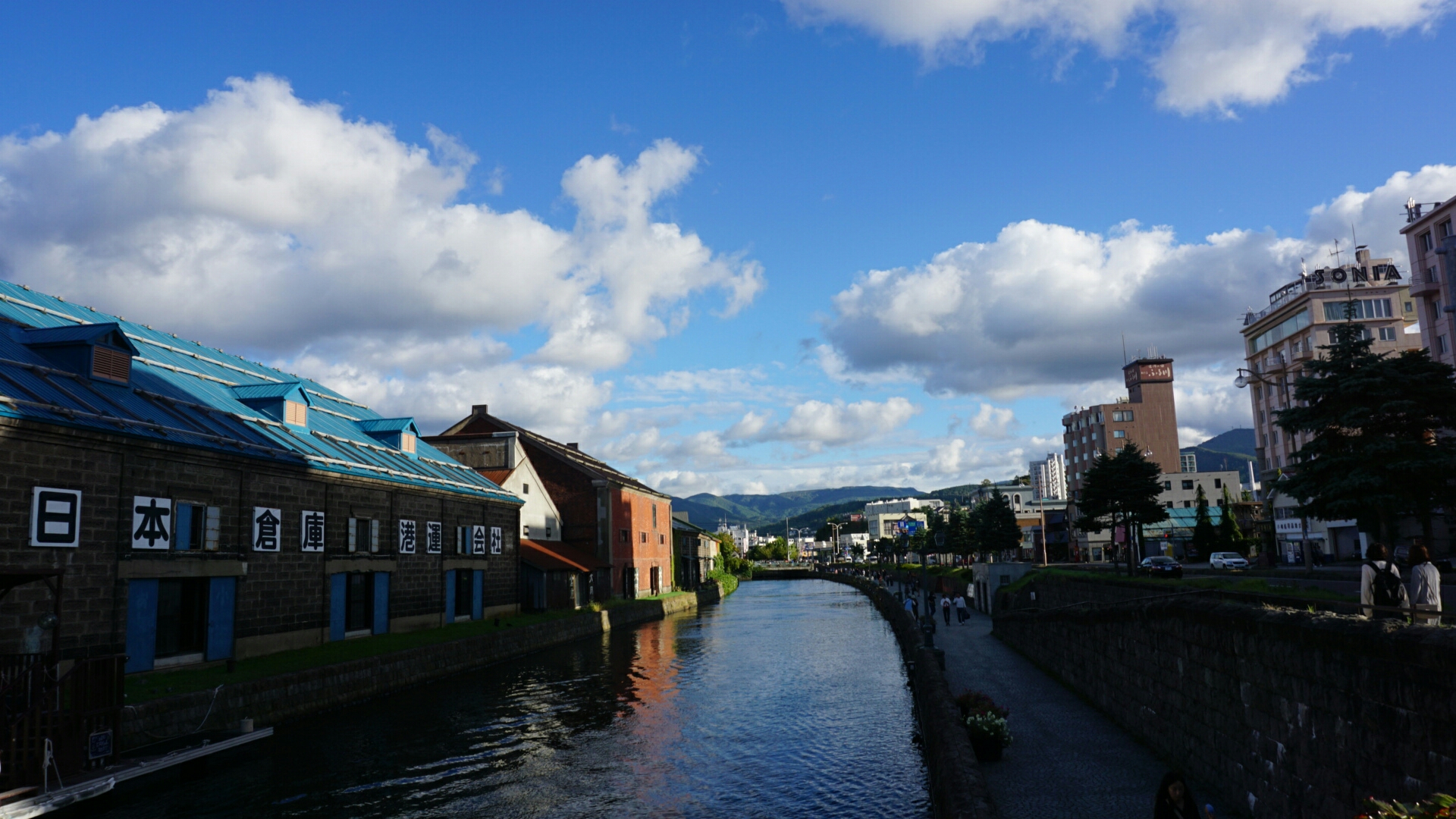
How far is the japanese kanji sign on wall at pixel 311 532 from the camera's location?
1246 inches

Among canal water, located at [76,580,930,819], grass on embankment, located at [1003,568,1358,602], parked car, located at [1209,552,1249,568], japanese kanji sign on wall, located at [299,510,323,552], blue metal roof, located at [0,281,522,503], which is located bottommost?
canal water, located at [76,580,930,819]

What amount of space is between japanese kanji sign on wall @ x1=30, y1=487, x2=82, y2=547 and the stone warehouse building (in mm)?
39

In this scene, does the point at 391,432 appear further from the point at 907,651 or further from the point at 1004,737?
the point at 1004,737

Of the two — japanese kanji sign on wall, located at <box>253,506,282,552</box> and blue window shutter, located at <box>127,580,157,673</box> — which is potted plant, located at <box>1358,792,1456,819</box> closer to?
blue window shutter, located at <box>127,580,157,673</box>

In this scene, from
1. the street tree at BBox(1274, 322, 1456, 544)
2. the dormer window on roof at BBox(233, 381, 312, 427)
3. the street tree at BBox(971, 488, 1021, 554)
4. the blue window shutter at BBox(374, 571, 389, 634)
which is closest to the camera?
the street tree at BBox(1274, 322, 1456, 544)

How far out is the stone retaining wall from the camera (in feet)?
39.1

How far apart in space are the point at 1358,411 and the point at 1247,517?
88.6 meters

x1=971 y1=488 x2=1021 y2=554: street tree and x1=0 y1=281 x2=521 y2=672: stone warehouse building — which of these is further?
x1=971 y1=488 x2=1021 y2=554: street tree

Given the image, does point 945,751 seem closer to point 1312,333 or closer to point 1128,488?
point 1128,488

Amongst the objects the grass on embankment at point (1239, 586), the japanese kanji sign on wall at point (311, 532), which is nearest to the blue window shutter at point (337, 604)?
the japanese kanji sign on wall at point (311, 532)

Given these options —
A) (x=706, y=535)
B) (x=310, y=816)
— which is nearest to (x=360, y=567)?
(x=310, y=816)

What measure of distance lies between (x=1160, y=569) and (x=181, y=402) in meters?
47.7

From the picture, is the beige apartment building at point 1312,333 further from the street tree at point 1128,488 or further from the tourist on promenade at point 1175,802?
the tourist on promenade at point 1175,802

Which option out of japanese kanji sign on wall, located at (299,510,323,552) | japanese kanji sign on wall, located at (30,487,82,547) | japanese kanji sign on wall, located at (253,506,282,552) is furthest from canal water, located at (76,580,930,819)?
japanese kanji sign on wall, located at (30,487,82,547)
